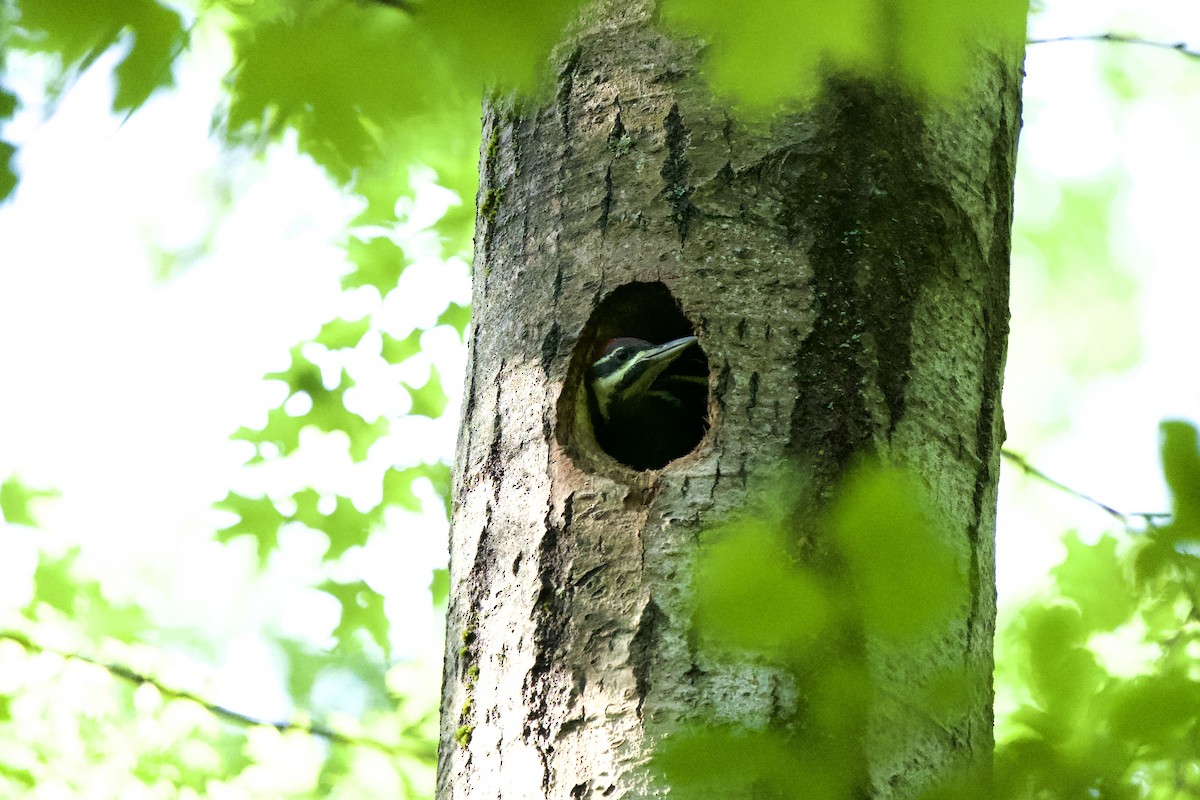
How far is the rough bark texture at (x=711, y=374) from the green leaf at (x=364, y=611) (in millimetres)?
2832

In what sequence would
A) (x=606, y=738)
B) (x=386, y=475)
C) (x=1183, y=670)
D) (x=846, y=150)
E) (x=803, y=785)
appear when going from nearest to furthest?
(x=1183, y=670) < (x=803, y=785) < (x=606, y=738) < (x=846, y=150) < (x=386, y=475)

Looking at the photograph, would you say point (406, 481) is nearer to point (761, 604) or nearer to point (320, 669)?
point (320, 669)

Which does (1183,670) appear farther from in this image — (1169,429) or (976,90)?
(976,90)

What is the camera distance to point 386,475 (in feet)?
16.8

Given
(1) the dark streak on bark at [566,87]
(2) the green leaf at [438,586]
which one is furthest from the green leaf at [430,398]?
(1) the dark streak on bark at [566,87]

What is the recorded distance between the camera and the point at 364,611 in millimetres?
5031

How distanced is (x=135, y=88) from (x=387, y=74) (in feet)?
0.95

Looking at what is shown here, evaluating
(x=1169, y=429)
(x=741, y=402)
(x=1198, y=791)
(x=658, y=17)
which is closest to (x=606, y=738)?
(x=741, y=402)

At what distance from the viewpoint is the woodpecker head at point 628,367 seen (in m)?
2.99

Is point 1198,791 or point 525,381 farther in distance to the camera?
point 525,381

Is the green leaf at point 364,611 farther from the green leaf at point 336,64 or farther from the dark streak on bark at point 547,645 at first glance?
the green leaf at point 336,64

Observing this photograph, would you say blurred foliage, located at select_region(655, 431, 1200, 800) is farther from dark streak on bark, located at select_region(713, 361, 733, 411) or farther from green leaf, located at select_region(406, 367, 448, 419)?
green leaf, located at select_region(406, 367, 448, 419)

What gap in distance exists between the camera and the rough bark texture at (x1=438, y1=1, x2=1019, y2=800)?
6.33ft

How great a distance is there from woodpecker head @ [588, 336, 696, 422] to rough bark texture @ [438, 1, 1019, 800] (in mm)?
487
